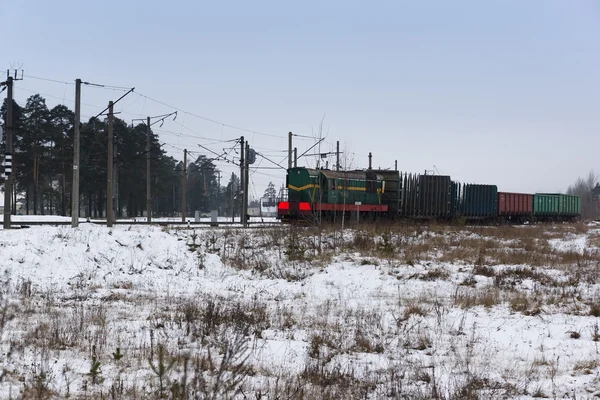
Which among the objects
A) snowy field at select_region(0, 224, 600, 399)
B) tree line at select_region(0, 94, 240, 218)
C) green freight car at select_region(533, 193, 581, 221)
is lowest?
snowy field at select_region(0, 224, 600, 399)

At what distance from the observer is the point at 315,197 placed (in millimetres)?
27406

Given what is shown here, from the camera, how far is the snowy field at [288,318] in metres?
6.04

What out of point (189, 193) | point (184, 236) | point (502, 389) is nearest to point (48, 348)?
point (502, 389)

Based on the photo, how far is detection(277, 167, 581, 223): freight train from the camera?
27586mm

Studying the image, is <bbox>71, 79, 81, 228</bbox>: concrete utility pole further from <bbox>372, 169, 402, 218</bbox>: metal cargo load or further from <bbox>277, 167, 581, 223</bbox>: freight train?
<bbox>372, 169, 402, 218</bbox>: metal cargo load

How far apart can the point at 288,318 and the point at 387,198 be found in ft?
74.6

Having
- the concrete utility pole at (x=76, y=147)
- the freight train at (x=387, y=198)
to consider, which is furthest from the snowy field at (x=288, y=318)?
the freight train at (x=387, y=198)

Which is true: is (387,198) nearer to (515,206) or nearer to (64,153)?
(515,206)

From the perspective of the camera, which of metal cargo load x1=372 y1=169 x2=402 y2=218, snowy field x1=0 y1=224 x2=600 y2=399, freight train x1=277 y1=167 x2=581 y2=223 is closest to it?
snowy field x1=0 y1=224 x2=600 y2=399

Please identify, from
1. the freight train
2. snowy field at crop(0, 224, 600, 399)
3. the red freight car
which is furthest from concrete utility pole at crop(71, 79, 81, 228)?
the red freight car

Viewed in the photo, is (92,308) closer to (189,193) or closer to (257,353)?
(257,353)

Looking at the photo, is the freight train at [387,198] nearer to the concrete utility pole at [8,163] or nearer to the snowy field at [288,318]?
the snowy field at [288,318]

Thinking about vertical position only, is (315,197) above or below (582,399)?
above

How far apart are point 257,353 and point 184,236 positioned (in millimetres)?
13719
